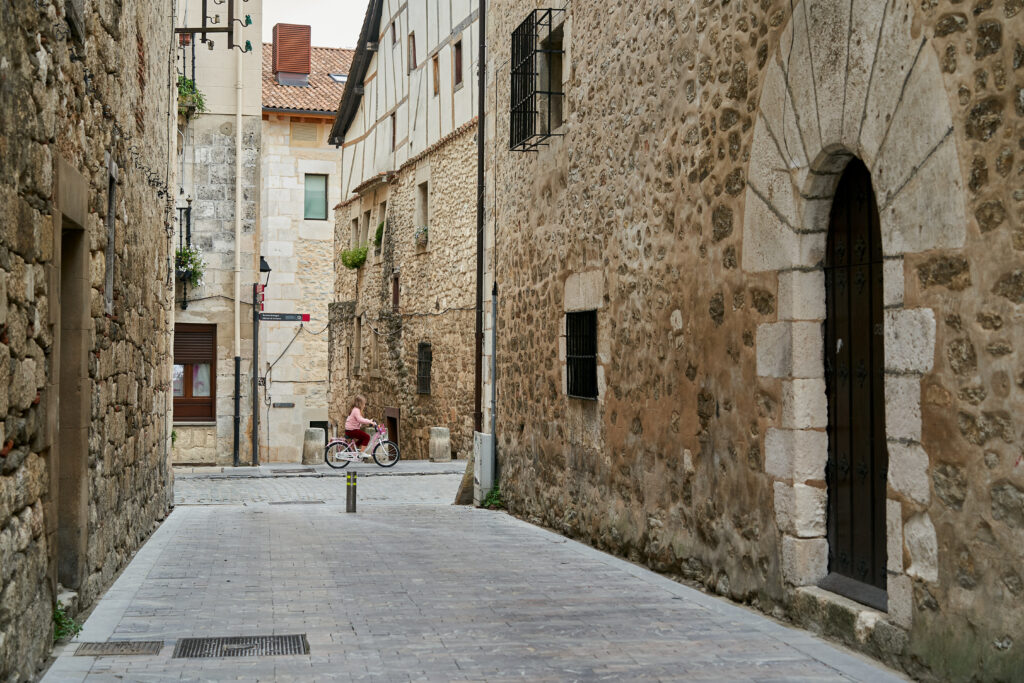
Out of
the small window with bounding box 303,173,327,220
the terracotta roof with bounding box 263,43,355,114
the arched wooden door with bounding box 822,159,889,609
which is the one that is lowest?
the arched wooden door with bounding box 822,159,889,609

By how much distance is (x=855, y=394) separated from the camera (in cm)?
575

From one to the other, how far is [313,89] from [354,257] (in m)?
6.98

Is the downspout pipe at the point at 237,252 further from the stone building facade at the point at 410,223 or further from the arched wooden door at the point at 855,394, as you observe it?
the arched wooden door at the point at 855,394

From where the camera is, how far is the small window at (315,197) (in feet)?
99.7

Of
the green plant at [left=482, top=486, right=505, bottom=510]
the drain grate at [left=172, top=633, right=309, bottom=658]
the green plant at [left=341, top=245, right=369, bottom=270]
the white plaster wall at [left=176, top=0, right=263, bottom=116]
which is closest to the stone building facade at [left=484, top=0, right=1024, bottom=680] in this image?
the green plant at [left=482, top=486, right=505, bottom=510]

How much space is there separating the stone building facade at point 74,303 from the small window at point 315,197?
2038 centimetres

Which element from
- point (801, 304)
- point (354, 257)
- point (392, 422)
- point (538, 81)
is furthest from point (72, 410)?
point (354, 257)

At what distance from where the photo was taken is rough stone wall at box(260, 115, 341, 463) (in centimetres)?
2478

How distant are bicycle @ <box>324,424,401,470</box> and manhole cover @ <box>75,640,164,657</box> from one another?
14034 millimetres

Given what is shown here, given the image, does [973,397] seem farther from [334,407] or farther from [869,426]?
[334,407]

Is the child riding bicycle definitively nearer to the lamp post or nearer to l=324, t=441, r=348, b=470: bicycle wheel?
l=324, t=441, r=348, b=470: bicycle wheel

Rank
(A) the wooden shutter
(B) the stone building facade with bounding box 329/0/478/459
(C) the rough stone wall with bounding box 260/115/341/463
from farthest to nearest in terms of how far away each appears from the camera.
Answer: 1. (C) the rough stone wall with bounding box 260/115/341/463
2. (A) the wooden shutter
3. (B) the stone building facade with bounding box 329/0/478/459

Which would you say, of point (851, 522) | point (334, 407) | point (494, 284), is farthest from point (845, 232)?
point (334, 407)

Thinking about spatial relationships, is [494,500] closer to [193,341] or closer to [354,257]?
[193,341]
